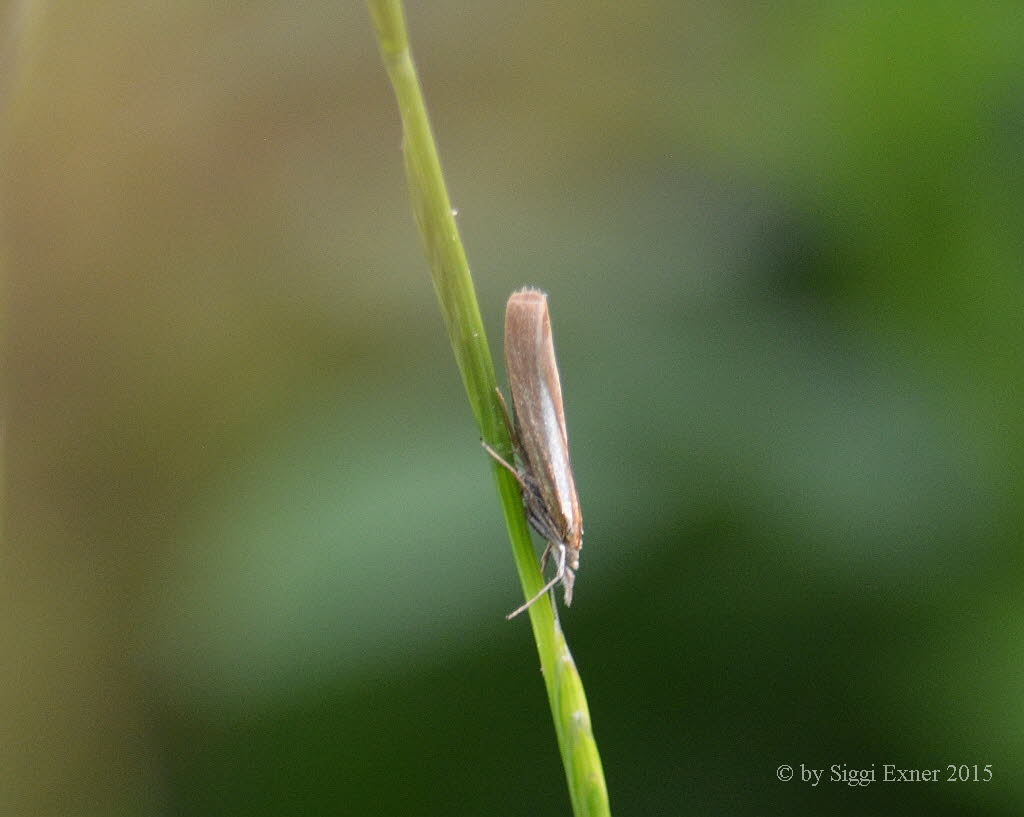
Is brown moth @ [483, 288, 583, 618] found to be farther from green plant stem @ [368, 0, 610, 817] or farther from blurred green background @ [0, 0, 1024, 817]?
blurred green background @ [0, 0, 1024, 817]

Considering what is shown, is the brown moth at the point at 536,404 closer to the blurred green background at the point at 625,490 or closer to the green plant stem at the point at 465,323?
A: the green plant stem at the point at 465,323

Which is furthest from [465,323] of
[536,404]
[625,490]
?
[625,490]

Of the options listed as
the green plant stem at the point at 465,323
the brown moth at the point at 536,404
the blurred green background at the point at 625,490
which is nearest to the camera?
the green plant stem at the point at 465,323

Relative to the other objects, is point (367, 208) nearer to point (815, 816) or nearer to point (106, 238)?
point (106, 238)

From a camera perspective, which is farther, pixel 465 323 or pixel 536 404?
pixel 536 404

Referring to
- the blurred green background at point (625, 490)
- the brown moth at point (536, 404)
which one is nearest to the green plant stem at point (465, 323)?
the brown moth at point (536, 404)

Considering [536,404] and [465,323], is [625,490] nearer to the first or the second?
[536,404]
